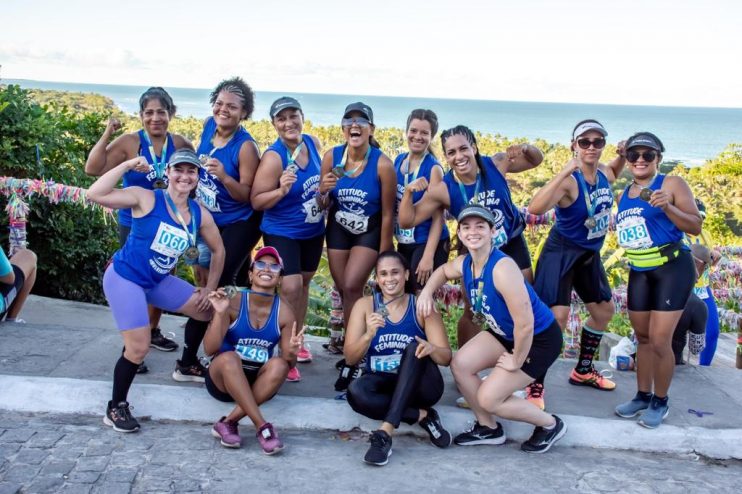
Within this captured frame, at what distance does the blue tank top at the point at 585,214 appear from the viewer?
5.36 m

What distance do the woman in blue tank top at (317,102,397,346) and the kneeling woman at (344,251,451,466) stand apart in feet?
1.92

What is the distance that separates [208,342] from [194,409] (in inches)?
23.7

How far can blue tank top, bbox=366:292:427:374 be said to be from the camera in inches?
196

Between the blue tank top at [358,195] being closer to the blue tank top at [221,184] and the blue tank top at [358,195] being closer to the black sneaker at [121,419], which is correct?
the blue tank top at [221,184]

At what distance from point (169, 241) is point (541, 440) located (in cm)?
286

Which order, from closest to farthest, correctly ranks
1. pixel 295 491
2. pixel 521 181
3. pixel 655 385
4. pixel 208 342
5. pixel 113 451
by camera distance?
1. pixel 295 491
2. pixel 113 451
3. pixel 208 342
4. pixel 655 385
5. pixel 521 181

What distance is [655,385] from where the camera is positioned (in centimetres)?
523

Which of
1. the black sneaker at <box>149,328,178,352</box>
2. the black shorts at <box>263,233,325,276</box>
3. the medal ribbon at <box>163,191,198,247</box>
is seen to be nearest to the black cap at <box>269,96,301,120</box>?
the black shorts at <box>263,233,325,276</box>

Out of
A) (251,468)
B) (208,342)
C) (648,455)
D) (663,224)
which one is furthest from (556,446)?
(208,342)

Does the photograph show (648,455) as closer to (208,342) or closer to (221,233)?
(208,342)

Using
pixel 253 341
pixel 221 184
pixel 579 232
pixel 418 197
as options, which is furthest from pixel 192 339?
pixel 579 232

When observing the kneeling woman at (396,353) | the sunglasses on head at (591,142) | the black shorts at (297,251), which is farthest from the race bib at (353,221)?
the sunglasses on head at (591,142)

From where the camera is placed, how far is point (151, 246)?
16.0 ft

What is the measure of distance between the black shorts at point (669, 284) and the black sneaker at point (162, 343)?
149 inches
